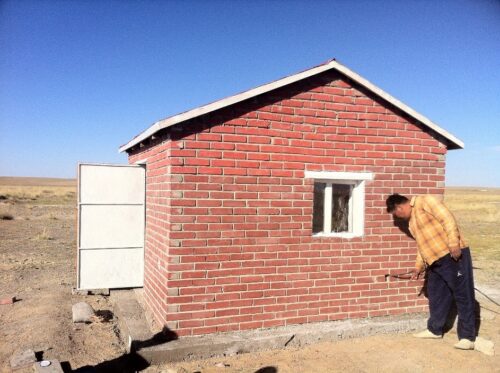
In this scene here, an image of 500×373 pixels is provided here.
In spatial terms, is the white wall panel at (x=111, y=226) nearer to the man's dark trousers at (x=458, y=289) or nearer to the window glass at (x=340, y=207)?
the window glass at (x=340, y=207)

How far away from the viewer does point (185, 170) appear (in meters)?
5.02

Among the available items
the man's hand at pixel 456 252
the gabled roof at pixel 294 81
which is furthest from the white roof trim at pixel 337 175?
the man's hand at pixel 456 252

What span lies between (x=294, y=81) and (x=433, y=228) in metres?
2.67

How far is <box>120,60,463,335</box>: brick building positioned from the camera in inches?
200

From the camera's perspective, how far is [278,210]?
17.9ft

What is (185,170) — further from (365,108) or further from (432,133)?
(432,133)

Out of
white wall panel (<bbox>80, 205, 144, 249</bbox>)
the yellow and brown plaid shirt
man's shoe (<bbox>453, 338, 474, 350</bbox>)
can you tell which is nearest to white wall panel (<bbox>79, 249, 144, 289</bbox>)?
white wall panel (<bbox>80, 205, 144, 249</bbox>)

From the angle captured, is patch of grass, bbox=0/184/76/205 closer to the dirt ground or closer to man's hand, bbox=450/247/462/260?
the dirt ground

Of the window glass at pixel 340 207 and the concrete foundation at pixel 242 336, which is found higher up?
the window glass at pixel 340 207

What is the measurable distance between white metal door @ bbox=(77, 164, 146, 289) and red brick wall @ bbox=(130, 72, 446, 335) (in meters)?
1.05

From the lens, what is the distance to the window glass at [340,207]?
594 centimetres

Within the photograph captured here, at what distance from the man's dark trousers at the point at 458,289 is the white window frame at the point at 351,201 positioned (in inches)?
44.1

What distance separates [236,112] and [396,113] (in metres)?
2.48

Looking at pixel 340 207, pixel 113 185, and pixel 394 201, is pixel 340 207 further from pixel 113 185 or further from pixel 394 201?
pixel 113 185
